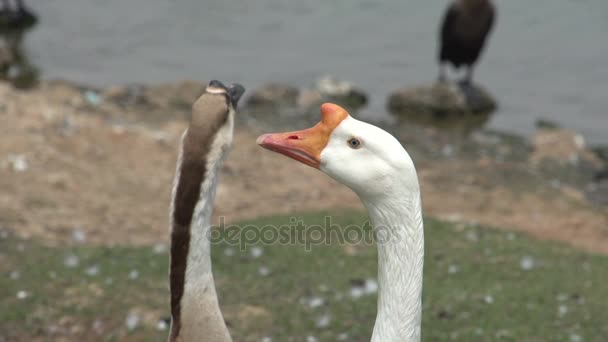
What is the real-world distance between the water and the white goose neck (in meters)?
13.2

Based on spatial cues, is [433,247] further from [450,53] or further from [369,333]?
[450,53]

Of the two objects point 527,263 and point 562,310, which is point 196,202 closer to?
point 562,310

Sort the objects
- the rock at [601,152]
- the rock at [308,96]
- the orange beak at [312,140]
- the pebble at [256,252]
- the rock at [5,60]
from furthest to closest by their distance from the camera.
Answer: the rock at [5,60], the rock at [308,96], the rock at [601,152], the pebble at [256,252], the orange beak at [312,140]

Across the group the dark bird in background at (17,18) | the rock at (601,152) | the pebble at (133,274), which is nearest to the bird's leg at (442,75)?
the rock at (601,152)

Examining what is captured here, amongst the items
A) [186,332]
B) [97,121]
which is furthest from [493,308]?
[97,121]

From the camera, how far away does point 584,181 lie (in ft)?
43.2

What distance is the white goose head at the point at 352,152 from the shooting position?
3393 mm

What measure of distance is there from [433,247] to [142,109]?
816 centimetres

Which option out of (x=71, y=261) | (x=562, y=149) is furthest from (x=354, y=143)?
(x=562, y=149)

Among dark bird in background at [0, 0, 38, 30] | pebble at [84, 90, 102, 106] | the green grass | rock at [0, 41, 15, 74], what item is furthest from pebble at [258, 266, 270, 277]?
dark bird in background at [0, 0, 38, 30]

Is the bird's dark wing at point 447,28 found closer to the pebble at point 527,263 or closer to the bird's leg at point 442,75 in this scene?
the bird's leg at point 442,75

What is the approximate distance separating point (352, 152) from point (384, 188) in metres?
0.23

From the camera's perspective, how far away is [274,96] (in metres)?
16.5

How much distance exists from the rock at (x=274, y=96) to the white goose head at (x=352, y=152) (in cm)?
1264
